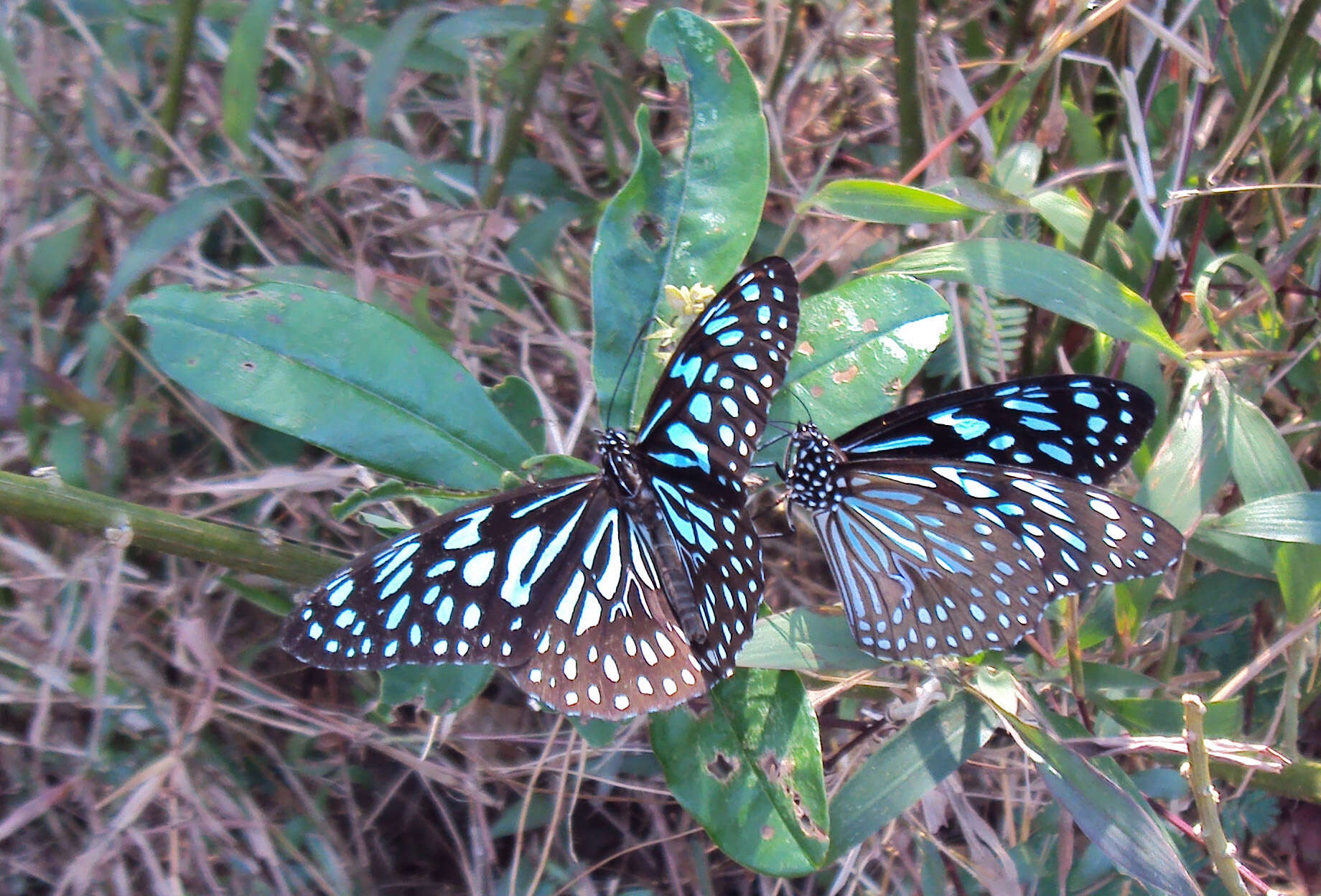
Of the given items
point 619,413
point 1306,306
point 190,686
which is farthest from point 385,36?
point 1306,306

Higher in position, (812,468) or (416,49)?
(416,49)

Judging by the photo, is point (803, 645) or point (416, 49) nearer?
point (803, 645)

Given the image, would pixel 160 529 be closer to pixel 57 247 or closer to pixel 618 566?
pixel 618 566

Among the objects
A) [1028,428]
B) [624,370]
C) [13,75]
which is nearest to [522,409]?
[624,370]

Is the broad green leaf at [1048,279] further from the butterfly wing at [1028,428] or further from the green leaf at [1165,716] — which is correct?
the green leaf at [1165,716]

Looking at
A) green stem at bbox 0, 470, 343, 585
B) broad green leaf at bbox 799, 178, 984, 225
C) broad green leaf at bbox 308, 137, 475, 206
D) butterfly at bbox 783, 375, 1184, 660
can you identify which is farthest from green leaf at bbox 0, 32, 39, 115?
butterfly at bbox 783, 375, 1184, 660

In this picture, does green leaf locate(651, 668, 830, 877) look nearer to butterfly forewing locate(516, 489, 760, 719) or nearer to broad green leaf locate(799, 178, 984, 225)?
butterfly forewing locate(516, 489, 760, 719)
